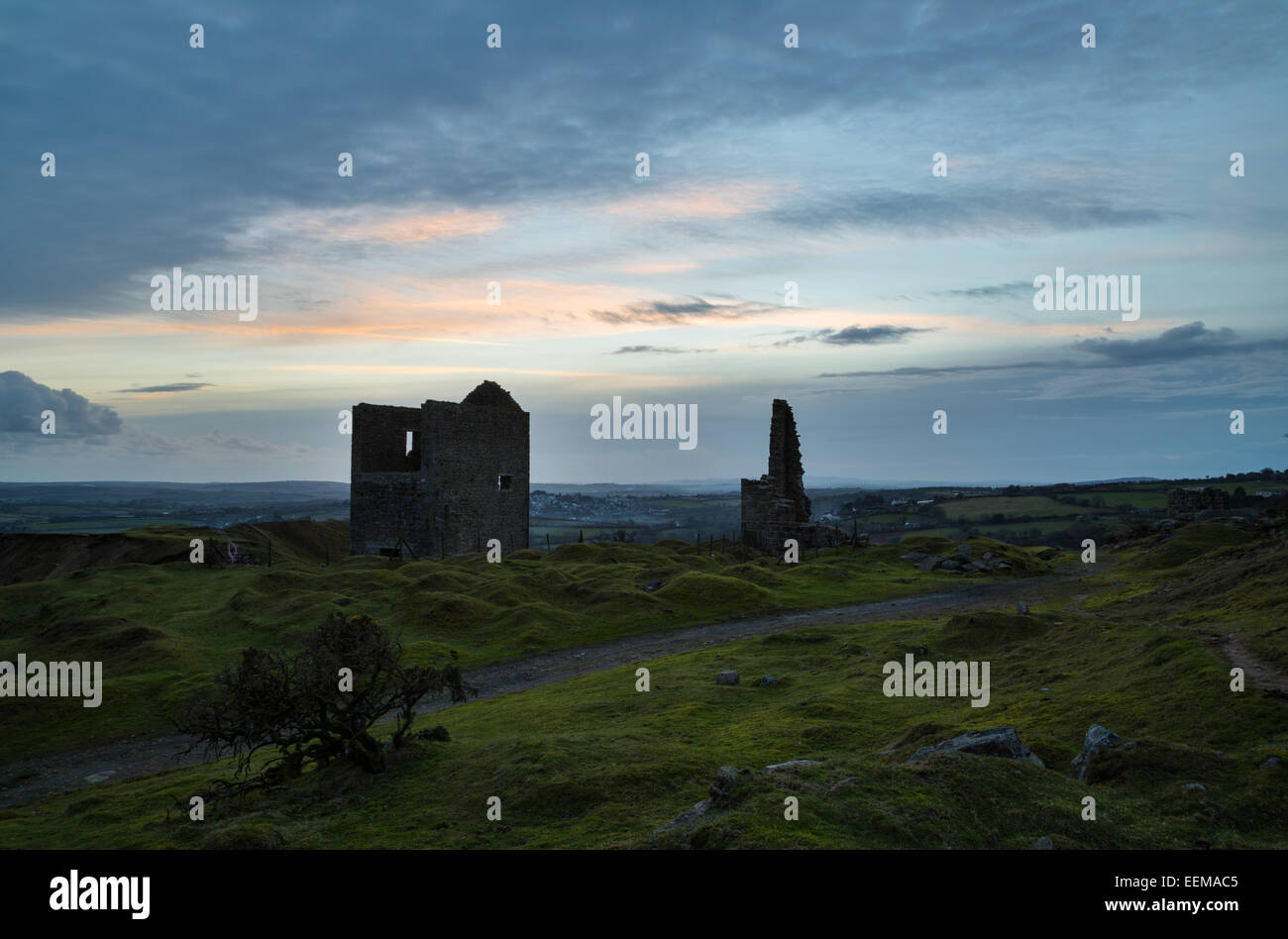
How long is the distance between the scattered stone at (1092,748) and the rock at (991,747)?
46cm

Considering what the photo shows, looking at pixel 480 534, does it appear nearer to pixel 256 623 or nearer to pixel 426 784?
pixel 256 623

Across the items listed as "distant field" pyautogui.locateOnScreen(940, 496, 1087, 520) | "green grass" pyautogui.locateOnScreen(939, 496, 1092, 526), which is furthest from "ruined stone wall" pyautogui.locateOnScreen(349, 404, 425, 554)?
"distant field" pyautogui.locateOnScreen(940, 496, 1087, 520)

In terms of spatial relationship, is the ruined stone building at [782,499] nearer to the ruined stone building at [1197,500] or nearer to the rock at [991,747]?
Answer: the ruined stone building at [1197,500]

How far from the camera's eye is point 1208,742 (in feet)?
37.4

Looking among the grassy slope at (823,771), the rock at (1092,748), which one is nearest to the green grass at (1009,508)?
the grassy slope at (823,771)

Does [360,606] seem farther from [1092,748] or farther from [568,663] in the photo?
[1092,748]

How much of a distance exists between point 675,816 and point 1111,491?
388ft

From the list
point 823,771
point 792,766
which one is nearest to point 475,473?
point 792,766

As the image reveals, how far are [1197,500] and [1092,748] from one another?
5789cm

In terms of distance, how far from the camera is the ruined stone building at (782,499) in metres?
54.6

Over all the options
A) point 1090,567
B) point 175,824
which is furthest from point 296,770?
point 1090,567

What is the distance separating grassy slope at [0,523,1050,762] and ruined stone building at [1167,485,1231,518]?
19782 millimetres

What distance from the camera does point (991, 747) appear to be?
1123 cm

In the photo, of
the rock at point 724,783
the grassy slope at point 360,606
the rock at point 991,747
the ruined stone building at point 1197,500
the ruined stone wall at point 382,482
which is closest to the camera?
the rock at point 724,783
